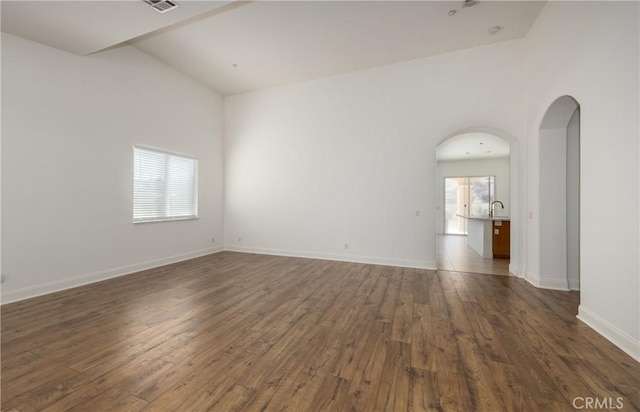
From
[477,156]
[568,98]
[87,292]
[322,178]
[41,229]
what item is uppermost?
[477,156]

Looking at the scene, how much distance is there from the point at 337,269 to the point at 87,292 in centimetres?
368

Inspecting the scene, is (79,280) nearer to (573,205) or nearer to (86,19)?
(86,19)

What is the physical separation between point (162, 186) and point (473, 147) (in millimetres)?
8876

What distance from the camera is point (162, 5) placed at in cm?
286

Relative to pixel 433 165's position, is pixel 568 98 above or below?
above

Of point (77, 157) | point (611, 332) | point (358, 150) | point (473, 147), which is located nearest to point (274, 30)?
point (358, 150)

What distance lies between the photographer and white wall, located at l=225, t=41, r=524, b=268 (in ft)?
15.0

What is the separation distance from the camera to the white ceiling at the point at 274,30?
2.99m

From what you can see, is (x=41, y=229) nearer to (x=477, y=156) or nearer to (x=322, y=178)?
(x=322, y=178)

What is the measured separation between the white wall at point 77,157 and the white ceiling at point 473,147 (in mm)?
6379

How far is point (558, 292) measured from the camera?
11.4 ft

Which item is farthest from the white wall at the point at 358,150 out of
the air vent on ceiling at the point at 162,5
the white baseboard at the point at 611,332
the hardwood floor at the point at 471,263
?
the air vent on ceiling at the point at 162,5

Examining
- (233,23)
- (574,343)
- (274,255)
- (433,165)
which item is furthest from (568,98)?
(274,255)

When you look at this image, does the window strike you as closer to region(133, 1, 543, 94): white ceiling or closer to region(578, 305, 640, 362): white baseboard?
region(133, 1, 543, 94): white ceiling
